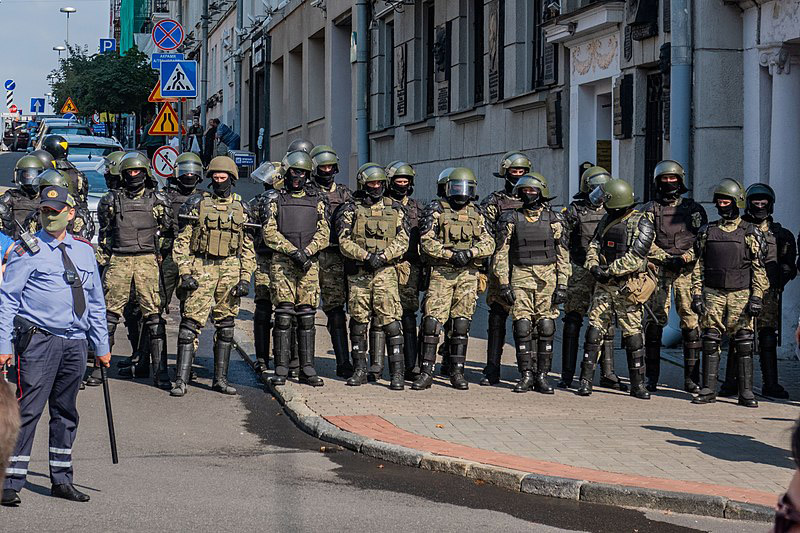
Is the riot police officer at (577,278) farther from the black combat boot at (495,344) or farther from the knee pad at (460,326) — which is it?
the knee pad at (460,326)

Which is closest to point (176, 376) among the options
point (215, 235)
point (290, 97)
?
point (215, 235)

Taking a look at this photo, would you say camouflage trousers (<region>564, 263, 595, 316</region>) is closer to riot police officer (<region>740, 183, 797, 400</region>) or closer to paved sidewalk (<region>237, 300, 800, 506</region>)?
paved sidewalk (<region>237, 300, 800, 506</region>)

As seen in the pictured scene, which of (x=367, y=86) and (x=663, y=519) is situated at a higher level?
Result: (x=367, y=86)

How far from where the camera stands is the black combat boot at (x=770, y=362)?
11062 millimetres

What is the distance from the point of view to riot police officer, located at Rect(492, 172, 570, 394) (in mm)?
11203

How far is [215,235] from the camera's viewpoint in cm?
1110

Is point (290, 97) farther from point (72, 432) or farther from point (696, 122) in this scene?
point (72, 432)

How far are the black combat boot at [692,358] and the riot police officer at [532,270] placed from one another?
43.0 inches

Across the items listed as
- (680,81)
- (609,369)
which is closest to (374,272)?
(609,369)

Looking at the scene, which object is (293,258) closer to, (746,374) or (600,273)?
(600,273)

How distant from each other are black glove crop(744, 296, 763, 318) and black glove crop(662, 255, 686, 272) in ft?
2.14

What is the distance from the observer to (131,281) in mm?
11594

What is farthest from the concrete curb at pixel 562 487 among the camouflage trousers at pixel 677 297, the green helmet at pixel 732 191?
the green helmet at pixel 732 191

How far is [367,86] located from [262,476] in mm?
20225
